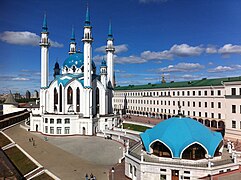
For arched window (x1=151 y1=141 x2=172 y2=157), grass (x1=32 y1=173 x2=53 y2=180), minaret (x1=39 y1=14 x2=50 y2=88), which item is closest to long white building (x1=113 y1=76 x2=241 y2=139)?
arched window (x1=151 y1=141 x2=172 y2=157)

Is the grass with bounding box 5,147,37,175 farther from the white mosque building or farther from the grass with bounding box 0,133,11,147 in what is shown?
the white mosque building

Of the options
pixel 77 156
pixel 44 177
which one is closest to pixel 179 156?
pixel 44 177

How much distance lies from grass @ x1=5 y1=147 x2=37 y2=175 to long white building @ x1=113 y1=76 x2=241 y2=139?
19.3 m

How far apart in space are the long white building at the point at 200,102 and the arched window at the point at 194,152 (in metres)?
13.3

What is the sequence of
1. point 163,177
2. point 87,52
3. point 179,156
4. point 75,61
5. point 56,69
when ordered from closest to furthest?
point 163,177, point 179,156, point 87,52, point 75,61, point 56,69

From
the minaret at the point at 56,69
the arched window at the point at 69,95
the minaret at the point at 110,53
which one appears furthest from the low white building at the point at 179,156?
the minaret at the point at 56,69

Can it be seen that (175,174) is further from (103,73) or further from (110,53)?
(110,53)

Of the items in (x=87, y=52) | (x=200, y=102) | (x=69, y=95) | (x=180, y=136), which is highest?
(x=87, y=52)

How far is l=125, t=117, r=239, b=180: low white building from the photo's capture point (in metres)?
15.6

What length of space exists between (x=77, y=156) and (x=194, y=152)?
1464cm

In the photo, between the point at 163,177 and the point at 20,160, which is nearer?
the point at 163,177

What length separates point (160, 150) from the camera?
1730 cm

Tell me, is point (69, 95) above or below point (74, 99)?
above

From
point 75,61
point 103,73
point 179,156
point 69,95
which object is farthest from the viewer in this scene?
point 103,73
